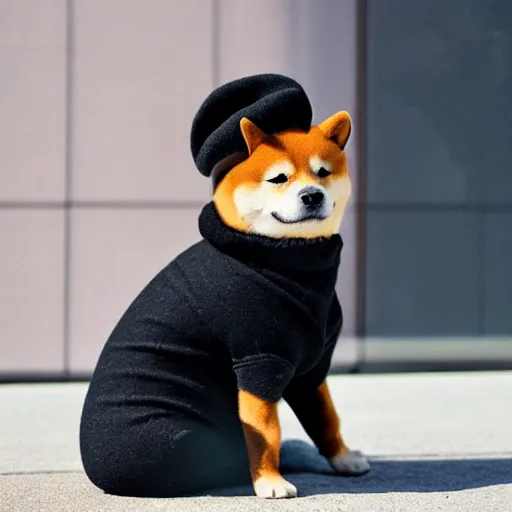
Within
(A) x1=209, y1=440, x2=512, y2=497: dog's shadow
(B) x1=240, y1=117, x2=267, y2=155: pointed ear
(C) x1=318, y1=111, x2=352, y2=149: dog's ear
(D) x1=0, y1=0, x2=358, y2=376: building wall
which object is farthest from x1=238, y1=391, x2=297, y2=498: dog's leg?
(D) x1=0, y1=0, x2=358, y2=376: building wall

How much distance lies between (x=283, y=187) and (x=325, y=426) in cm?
90

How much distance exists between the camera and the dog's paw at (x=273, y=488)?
2.72 metres

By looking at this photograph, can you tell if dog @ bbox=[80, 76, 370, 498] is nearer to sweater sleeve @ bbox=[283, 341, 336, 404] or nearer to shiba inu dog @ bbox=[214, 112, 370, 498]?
shiba inu dog @ bbox=[214, 112, 370, 498]

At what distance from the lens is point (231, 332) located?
2.72m

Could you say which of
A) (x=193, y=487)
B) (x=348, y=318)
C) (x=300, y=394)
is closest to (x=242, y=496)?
(x=193, y=487)

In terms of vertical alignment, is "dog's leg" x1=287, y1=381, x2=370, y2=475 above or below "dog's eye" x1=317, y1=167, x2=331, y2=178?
below

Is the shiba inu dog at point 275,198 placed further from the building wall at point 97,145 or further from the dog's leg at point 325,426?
the building wall at point 97,145

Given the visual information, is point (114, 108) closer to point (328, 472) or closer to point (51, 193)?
point (51, 193)

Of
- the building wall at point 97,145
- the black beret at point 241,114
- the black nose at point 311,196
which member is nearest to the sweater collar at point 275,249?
the black nose at point 311,196

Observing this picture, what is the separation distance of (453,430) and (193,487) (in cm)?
185

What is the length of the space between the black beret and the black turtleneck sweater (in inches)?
9.2

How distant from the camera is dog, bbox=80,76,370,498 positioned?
2719 mm

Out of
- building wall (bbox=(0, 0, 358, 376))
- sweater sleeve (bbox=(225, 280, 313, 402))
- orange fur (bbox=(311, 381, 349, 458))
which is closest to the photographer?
sweater sleeve (bbox=(225, 280, 313, 402))

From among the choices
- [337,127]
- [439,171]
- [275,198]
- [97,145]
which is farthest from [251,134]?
[439,171]
